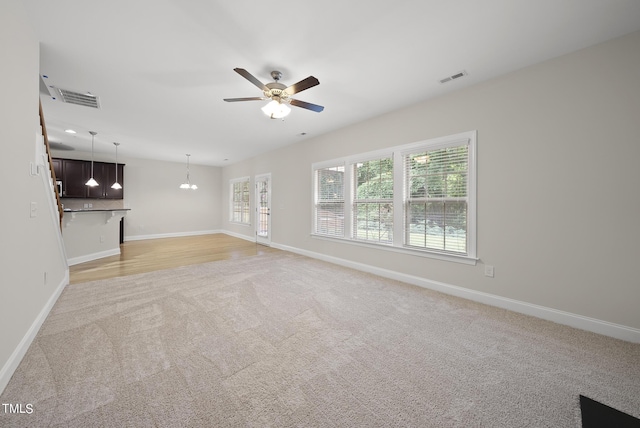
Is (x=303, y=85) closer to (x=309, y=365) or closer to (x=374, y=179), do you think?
(x=374, y=179)

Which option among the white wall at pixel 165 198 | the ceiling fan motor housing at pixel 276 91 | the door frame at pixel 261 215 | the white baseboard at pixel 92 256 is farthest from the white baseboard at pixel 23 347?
the white wall at pixel 165 198

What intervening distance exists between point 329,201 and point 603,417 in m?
4.13

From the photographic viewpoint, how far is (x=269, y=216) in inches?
264

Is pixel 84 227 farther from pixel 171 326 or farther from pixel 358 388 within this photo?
pixel 358 388

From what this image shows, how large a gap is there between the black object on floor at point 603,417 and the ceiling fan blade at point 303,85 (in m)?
3.03

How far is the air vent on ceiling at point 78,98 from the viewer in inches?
127

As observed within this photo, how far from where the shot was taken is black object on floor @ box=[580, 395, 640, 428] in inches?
50.9

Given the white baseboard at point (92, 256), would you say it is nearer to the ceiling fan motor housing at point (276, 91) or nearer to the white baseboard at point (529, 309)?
the ceiling fan motor housing at point (276, 91)

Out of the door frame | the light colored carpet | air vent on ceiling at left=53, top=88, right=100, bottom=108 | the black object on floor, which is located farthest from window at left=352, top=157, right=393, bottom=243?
air vent on ceiling at left=53, top=88, right=100, bottom=108

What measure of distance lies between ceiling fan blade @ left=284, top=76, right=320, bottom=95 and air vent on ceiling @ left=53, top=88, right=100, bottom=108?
3013 millimetres

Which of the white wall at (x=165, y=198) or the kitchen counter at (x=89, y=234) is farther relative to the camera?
the white wall at (x=165, y=198)

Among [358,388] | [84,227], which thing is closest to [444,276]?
[358,388]

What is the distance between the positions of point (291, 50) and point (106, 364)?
10.2 feet

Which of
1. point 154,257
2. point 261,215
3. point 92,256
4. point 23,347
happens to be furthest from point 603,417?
point 92,256
